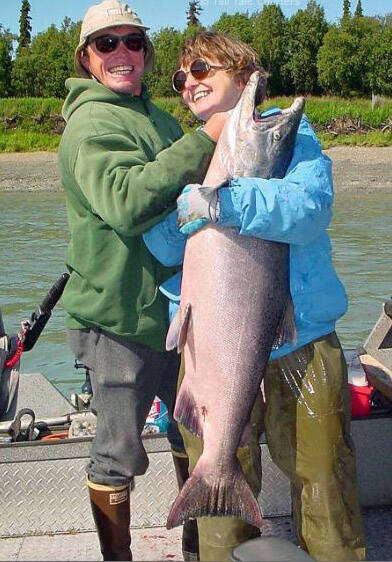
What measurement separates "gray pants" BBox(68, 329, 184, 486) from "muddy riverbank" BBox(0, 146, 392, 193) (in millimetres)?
27992

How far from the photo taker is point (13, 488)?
12.1ft

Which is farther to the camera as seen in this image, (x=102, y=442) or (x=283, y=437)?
Answer: (x=102, y=442)

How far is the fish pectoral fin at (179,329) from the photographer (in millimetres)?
2727

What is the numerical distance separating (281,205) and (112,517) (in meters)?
1.38

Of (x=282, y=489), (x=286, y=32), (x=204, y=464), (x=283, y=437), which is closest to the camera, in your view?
(x=204, y=464)

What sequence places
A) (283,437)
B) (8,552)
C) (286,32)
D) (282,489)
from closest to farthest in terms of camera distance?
(283,437)
(8,552)
(282,489)
(286,32)

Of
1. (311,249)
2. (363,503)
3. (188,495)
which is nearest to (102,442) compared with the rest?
(188,495)

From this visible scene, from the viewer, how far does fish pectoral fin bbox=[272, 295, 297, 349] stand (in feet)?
8.98

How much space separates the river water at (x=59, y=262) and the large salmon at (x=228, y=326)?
174 inches

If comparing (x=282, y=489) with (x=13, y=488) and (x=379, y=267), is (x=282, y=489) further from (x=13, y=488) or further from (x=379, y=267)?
(x=379, y=267)

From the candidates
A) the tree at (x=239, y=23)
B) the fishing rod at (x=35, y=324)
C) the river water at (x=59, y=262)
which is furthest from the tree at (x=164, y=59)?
the fishing rod at (x=35, y=324)

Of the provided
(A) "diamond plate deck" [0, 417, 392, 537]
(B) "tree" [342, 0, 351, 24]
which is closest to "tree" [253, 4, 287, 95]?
(B) "tree" [342, 0, 351, 24]

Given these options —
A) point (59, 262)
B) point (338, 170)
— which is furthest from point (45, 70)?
point (59, 262)

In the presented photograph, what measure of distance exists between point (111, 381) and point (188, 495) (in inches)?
22.3
